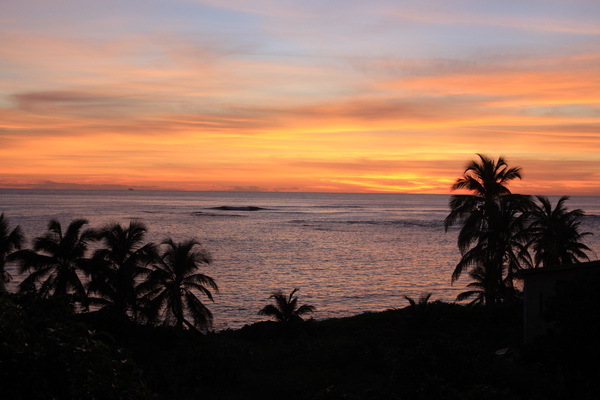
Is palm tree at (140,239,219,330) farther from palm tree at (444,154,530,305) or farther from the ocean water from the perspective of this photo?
palm tree at (444,154,530,305)

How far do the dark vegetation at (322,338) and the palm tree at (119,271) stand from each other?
0.08 metres

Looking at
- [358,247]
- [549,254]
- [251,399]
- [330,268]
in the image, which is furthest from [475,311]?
[358,247]

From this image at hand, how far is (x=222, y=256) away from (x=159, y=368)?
178 ft

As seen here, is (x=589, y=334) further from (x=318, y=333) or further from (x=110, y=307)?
(x=110, y=307)

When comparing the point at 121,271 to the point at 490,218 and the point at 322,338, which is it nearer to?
the point at 322,338

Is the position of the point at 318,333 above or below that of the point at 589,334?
below

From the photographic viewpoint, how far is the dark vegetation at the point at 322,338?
266 inches

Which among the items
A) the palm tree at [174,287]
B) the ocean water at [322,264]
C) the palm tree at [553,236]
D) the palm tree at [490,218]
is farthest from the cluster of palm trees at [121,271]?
the palm tree at [553,236]

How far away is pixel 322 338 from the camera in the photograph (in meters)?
35.9

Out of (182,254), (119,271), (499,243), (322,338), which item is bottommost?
(322,338)

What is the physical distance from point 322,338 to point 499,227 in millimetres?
13024

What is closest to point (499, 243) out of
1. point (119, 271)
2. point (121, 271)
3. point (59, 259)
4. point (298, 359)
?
point (298, 359)

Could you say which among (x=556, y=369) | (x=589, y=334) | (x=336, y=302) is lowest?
(x=336, y=302)

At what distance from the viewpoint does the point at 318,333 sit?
36.9 meters
